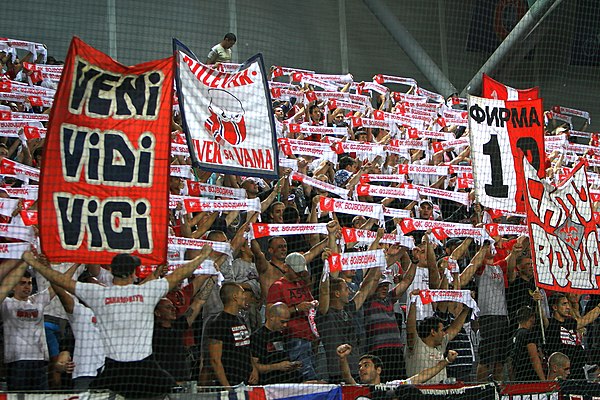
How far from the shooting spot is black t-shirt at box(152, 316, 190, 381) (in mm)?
7774

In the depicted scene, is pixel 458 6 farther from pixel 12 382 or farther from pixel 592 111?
pixel 12 382

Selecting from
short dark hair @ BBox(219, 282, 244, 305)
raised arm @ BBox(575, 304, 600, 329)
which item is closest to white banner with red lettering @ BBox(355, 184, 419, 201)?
raised arm @ BBox(575, 304, 600, 329)

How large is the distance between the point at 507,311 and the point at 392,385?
84.5 inches

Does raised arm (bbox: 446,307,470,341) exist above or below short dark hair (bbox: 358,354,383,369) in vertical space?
above

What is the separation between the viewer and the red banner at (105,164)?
7648 millimetres

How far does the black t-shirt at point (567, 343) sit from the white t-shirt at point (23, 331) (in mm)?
4821

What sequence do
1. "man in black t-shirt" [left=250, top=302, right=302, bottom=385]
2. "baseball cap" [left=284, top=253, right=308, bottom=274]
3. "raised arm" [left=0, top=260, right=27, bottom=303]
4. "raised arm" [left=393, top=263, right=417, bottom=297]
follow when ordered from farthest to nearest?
"raised arm" [left=393, top=263, right=417, bottom=297] < "baseball cap" [left=284, top=253, right=308, bottom=274] < "man in black t-shirt" [left=250, top=302, right=302, bottom=385] < "raised arm" [left=0, top=260, right=27, bottom=303]

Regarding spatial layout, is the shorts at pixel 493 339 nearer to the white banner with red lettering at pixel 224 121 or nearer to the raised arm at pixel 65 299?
the white banner with red lettering at pixel 224 121

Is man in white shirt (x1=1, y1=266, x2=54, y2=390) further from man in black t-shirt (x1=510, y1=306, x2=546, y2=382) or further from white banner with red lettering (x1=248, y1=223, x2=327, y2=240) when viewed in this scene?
man in black t-shirt (x1=510, y1=306, x2=546, y2=382)

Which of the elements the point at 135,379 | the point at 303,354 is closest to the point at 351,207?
the point at 303,354

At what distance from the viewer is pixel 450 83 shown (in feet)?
60.1

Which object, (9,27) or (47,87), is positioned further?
(9,27)

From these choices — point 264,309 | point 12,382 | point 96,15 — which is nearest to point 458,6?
point 96,15

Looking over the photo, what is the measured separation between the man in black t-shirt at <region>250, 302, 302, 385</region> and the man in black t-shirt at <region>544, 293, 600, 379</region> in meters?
2.82
